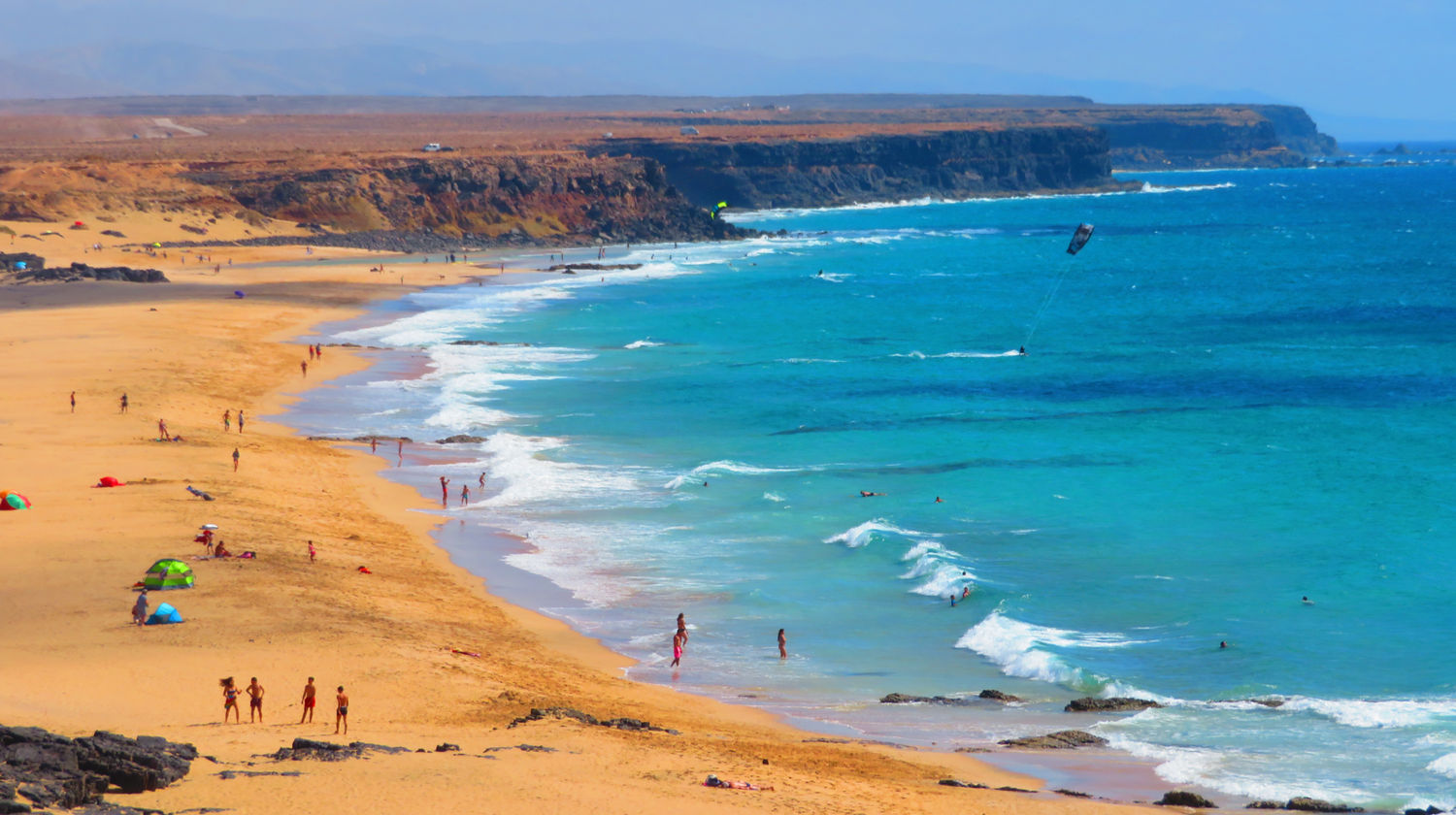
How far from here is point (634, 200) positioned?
12350 cm

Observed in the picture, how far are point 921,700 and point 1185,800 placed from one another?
16.9 ft

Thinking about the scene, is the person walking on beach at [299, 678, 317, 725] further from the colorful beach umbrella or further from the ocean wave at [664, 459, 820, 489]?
the ocean wave at [664, 459, 820, 489]

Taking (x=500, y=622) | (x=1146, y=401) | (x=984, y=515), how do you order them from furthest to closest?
(x=1146, y=401)
(x=984, y=515)
(x=500, y=622)

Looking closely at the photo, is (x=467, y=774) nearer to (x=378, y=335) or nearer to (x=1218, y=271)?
(x=378, y=335)

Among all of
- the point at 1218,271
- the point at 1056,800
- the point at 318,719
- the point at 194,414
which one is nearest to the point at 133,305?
the point at 194,414

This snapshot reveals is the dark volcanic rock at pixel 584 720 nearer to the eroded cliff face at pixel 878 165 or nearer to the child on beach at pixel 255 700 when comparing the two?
the child on beach at pixel 255 700

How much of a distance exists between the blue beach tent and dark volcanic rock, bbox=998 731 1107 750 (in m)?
14.0

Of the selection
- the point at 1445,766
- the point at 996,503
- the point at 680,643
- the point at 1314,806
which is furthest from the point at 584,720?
the point at 996,503

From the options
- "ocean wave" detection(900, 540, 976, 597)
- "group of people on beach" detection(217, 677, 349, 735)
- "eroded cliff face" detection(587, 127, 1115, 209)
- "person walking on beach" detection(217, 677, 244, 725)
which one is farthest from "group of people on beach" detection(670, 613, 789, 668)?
"eroded cliff face" detection(587, 127, 1115, 209)

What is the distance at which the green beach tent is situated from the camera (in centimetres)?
2400

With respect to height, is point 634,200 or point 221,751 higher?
point 634,200

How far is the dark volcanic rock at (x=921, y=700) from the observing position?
2131 cm

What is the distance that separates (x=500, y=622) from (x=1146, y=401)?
28.8m

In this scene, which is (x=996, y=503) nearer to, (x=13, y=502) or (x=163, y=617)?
(x=163, y=617)
